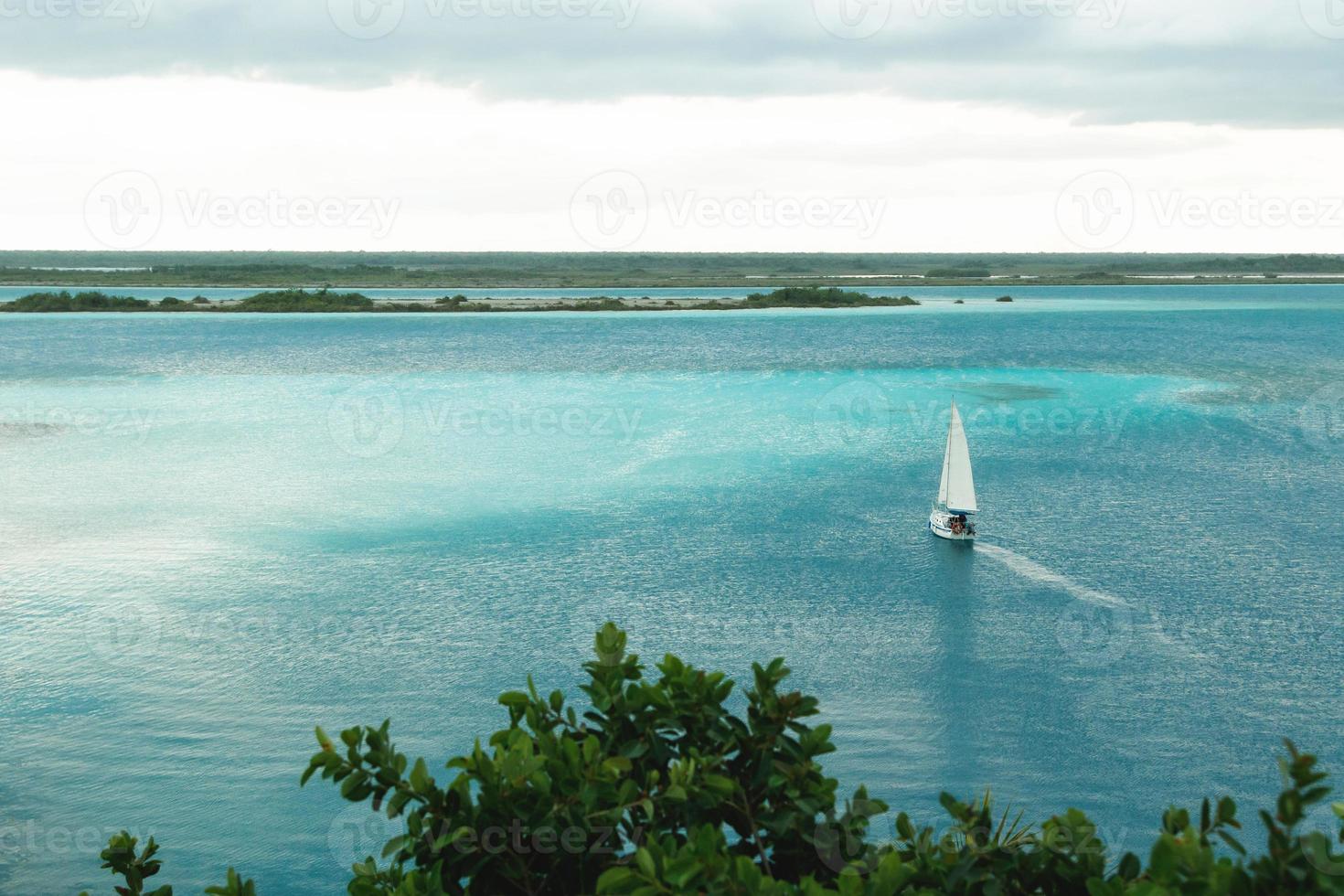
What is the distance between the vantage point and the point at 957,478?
38062mm

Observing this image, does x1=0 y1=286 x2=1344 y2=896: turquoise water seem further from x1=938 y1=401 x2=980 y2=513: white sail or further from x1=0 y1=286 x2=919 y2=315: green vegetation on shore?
x1=0 y1=286 x2=919 y2=315: green vegetation on shore

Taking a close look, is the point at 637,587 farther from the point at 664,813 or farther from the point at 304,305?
the point at 304,305

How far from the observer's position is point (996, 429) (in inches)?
2404

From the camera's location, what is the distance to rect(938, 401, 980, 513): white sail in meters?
37.7

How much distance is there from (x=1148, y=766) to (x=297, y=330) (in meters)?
118

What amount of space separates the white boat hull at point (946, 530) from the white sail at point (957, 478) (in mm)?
441

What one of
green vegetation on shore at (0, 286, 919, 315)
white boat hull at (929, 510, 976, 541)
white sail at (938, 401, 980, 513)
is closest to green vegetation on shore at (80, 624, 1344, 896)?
white boat hull at (929, 510, 976, 541)

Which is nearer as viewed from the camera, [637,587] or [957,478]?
[637,587]

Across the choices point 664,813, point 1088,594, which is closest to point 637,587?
point 1088,594

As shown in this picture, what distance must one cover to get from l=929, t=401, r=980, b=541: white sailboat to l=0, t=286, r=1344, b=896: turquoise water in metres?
0.73

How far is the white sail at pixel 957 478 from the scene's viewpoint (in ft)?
124

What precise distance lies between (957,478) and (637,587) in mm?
11746

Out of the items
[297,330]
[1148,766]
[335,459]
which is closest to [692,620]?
[1148,766]

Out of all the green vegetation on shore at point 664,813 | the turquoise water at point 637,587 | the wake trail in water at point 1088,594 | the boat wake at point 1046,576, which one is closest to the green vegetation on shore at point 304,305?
the turquoise water at point 637,587
